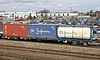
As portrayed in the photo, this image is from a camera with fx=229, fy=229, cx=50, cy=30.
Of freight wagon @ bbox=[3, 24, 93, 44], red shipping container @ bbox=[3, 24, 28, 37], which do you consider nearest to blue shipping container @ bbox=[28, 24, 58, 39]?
freight wagon @ bbox=[3, 24, 93, 44]

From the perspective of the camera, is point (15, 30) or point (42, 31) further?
point (15, 30)

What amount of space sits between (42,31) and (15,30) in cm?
523

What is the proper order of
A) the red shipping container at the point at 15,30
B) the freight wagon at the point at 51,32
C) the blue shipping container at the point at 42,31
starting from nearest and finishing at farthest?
the freight wagon at the point at 51,32 < the blue shipping container at the point at 42,31 < the red shipping container at the point at 15,30

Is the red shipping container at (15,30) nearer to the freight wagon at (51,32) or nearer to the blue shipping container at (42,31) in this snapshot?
the freight wagon at (51,32)

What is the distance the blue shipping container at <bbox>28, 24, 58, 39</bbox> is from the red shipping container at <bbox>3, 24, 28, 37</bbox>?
2.97 ft

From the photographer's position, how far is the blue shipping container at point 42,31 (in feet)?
98.7

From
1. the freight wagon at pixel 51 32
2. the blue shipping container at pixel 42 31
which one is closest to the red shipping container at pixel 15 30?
the freight wagon at pixel 51 32

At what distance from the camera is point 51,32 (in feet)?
99.6

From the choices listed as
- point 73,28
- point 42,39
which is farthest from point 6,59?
point 42,39

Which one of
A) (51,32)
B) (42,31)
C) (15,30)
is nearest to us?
(51,32)

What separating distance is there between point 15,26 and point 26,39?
2791 millimetres

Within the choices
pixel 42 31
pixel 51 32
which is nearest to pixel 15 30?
pixel 42 31

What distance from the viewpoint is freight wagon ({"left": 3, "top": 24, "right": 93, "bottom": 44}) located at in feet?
89.5

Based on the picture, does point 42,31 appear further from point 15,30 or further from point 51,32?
point 15,30
